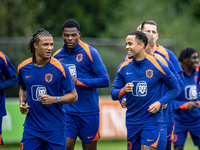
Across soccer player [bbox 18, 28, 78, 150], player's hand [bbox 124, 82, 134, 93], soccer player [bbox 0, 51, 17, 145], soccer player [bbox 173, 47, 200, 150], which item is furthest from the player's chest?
soccer player [bbox 173, 47, 200, 150]

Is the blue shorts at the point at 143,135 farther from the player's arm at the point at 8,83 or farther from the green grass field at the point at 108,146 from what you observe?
the green grass field at the point at 108,146

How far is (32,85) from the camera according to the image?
543 cm

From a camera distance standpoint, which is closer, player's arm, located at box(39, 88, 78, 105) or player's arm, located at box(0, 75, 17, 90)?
player's arm, located at box(39, 88, 78, 105)

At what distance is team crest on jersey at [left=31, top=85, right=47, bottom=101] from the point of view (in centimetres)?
540

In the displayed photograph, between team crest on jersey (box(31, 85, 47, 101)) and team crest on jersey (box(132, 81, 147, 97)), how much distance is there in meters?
1.46

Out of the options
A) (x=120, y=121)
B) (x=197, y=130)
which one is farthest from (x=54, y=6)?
(x=197, y=130)

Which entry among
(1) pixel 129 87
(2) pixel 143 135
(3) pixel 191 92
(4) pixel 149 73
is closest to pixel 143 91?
(4) pixel 149 73

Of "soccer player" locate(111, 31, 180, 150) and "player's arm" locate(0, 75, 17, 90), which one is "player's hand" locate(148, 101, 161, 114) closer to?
"soccer player" locate(111, 31, 180, 150)

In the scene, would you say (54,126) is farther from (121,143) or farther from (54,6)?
(54,6)

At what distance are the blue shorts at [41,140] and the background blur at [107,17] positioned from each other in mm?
14158

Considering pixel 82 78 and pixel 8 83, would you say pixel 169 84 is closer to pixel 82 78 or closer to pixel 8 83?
pixel 82 78

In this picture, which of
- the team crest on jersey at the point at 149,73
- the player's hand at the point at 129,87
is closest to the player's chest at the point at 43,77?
the player's hand at the point at 129,87

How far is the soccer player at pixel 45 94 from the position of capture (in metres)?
5.38

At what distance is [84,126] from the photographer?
6762 millimetres
